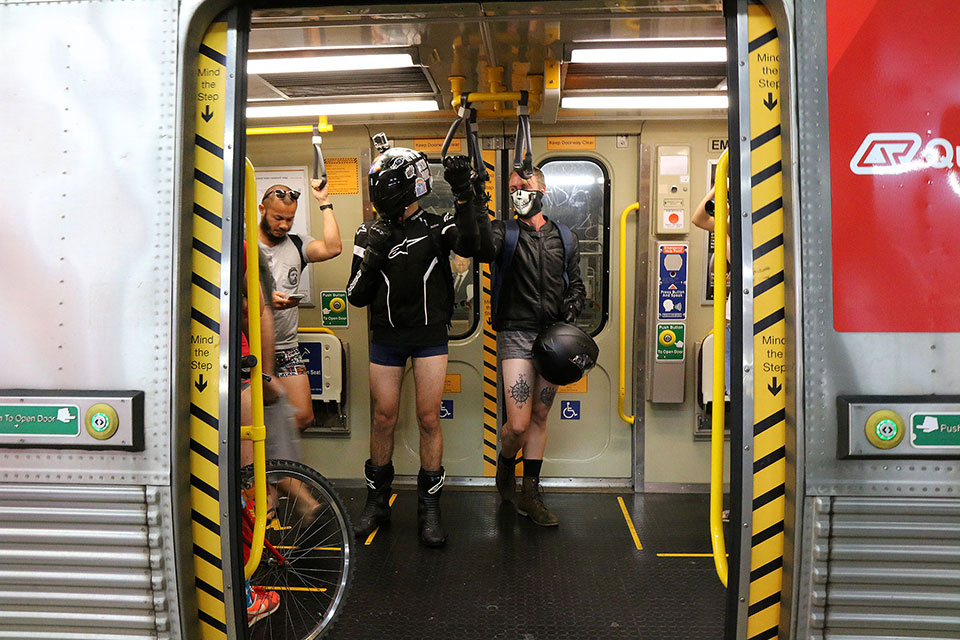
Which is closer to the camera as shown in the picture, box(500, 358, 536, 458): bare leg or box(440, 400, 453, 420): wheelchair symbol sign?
box(500, 358, 536, 458): bare leg

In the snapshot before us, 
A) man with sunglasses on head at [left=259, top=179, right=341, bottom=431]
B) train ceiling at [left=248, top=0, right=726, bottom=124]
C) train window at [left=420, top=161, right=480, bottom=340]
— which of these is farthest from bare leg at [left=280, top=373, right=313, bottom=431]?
train ceiling at [left=248, top=0, right=726, bottom=124]

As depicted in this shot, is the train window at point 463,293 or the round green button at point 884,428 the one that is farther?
the train window at point 463,293

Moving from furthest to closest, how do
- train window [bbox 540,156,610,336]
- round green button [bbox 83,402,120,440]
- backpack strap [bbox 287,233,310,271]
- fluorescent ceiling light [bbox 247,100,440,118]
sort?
train window [bbox 540,156,610,336], fluorescent ceiling light [bbox 247,100,440,118], backpack strap [bbox 287,233,310,271], round green button [bbox 83,402,120,440]

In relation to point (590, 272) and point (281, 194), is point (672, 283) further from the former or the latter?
point (281, 194)

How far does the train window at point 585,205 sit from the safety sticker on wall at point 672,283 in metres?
0.43

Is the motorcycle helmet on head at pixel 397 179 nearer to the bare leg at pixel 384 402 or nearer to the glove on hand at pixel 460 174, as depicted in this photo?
the glove on hand at pixel 460 174

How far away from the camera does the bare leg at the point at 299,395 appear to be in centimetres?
416

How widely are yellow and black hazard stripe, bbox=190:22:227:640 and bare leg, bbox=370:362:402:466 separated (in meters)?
1.89

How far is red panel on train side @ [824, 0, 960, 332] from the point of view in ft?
6.28

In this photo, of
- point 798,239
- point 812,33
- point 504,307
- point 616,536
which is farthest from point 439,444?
point 812,33

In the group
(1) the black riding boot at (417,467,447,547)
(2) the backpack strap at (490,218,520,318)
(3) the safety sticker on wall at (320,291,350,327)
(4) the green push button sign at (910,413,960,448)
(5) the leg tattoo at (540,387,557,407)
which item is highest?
(2) the backpack strap at (490,218,520,318)

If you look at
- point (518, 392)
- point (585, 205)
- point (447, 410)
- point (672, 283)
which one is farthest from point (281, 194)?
point (672, 283)

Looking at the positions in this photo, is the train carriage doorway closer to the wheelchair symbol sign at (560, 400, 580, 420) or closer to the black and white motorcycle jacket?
the wheelchair symbol sign at (560, 400, 580, 420)

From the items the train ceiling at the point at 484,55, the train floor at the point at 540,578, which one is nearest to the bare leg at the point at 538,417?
the train floor at the point at 540,578
